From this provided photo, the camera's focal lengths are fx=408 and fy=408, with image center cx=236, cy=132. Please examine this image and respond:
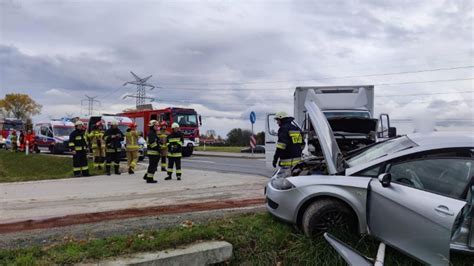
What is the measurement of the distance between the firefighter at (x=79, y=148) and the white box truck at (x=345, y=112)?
18.8ft

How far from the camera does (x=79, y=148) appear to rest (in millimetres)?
12773

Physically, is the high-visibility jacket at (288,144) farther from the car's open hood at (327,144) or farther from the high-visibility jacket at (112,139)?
the high-visibility jacket at (112,139)

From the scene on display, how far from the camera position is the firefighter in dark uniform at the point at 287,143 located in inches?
317

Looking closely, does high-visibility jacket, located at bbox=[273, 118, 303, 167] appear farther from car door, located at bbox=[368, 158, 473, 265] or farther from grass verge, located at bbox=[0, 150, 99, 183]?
grass verge, located at bbox=[0, 150, 99, 183]

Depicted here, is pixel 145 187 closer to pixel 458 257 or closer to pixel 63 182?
pixel 63 182

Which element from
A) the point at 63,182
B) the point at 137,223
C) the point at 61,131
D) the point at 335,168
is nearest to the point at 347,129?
the point at 335,168

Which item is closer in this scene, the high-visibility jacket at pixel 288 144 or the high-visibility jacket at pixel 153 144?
the high-visibility jacket at pixel 288 144

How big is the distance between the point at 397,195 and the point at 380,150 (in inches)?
47.2

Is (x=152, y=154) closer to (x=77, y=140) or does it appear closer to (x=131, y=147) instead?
(x=131, y=147)

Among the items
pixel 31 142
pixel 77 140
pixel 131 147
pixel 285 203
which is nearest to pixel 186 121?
pixel 131 147

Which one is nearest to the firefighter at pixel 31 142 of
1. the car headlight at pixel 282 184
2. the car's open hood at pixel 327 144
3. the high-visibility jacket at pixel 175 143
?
the high-visibility jacket at pixel 175 143

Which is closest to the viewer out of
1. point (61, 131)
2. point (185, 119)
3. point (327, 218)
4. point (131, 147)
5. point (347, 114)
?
point (327, 218)

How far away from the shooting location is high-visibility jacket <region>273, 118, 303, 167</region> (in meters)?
8.05

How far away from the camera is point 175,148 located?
1169cm
